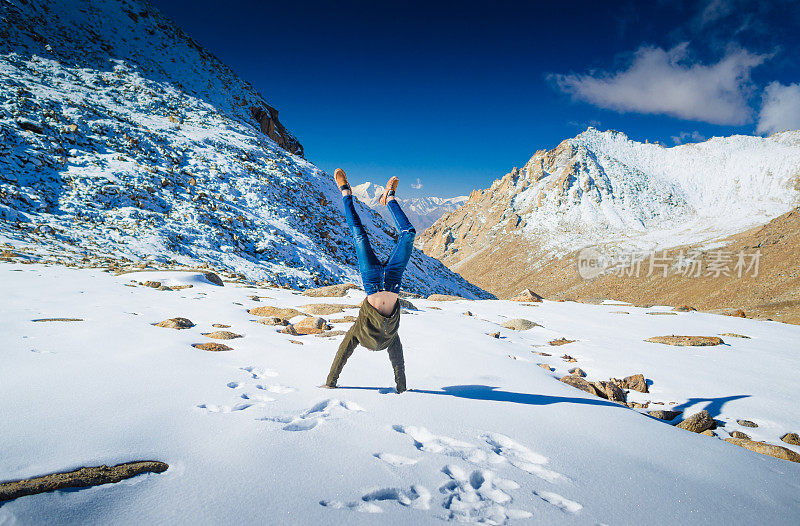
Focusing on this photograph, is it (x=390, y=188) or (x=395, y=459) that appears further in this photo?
(x=390, y=188)

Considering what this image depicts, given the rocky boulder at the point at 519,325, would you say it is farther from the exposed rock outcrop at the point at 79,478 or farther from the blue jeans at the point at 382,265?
the exposed rock outcrop at the point at 79,478

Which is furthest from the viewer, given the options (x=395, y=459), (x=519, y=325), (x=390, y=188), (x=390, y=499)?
(x=519, y=325)

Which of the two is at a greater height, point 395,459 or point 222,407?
point 395,459

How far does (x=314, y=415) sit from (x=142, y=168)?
24.6 metres

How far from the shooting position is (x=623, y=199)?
3206 inches

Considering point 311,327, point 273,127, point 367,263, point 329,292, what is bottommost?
point 311,327

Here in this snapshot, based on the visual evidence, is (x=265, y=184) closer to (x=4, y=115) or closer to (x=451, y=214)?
(x=4, y=115)

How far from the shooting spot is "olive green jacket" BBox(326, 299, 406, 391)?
3.31 m

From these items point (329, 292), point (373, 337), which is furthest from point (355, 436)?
point (329, 292)

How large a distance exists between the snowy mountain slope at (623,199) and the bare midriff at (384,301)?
66.6 m

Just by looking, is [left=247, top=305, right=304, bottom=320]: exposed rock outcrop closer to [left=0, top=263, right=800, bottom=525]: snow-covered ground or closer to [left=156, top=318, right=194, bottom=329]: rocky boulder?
[left=156, top=318, right=194, bottom=329]: rocky boulder

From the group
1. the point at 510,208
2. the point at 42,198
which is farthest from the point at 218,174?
the point at 510,208

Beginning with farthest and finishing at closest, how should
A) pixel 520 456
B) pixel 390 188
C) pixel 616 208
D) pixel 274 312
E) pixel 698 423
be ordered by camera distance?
pixel 616 208
pixel 274 312
pixel 390 188
pixel 698 423
pixel 520 456

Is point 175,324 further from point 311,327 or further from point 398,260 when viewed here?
point 398,260
